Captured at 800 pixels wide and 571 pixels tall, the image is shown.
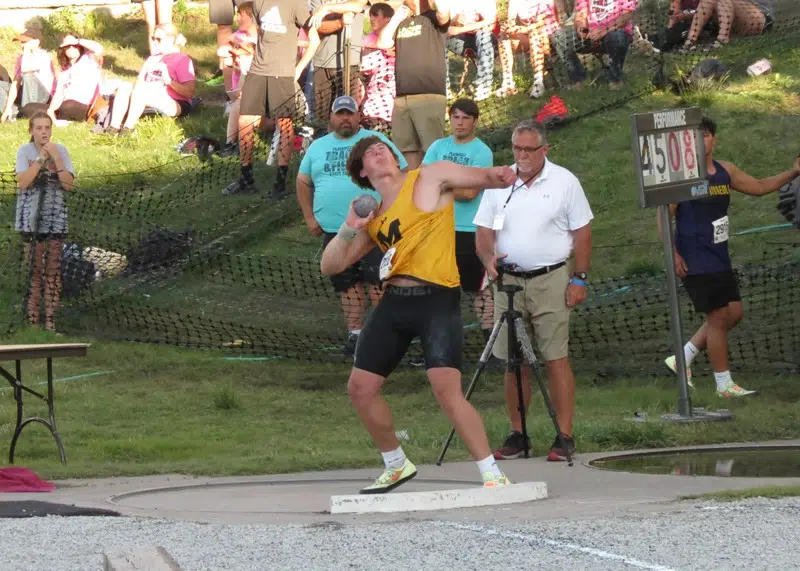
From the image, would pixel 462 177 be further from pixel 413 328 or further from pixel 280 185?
pixel 280 185

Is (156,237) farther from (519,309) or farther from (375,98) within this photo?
(519,309)

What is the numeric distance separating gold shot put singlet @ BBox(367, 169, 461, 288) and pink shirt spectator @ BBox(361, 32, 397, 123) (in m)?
8.84

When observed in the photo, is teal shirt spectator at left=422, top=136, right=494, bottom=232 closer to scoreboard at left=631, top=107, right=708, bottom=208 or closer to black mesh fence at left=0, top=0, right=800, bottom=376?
black mesh fence at left=0, top=0, right=800, bottom=376

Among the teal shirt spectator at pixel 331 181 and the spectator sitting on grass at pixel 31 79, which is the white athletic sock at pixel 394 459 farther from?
the spectator sitting on grass at pixel 31 79

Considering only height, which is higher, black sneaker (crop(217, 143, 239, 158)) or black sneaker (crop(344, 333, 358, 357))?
black sneaker (crop(217, 143, 239, 158))

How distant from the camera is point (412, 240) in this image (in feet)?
25.6

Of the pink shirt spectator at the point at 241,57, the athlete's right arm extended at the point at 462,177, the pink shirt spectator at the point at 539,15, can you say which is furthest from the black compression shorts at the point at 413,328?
the pink shirt spectator at the point at 241,57

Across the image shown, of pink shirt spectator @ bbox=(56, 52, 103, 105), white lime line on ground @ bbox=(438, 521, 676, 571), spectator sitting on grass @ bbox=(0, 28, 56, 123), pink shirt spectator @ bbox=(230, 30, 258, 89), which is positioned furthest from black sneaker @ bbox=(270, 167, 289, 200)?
white lime line on ground @ bbox=(438, 521, 676, 571)

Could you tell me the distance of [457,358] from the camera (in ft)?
25.7

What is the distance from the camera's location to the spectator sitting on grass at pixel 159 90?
20719 mm

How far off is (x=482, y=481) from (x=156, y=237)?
342 inches

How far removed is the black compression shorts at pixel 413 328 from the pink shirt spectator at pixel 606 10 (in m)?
10.3

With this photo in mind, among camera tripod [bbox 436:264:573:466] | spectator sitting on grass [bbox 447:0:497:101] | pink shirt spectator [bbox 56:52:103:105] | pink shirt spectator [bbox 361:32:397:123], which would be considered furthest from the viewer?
pink shirt spectator [bbox 56:52:103:105]

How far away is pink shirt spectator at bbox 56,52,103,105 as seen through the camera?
21.1 metres
